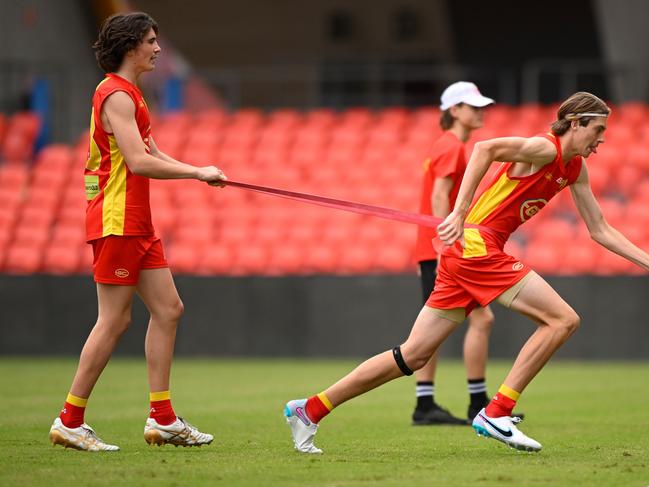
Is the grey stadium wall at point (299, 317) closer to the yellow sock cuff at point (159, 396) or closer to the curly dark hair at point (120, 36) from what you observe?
the yellow sock cuff at point (159, 396)

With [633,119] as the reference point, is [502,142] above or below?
below

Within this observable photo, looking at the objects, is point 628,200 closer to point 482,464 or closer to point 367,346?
point 367,346

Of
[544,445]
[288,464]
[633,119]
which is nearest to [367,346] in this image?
[633,119]

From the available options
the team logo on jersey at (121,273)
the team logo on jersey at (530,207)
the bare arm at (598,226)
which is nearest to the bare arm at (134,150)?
the team logo on jersey at (121,273)

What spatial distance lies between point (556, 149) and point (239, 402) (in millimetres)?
4753

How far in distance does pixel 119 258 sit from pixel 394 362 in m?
1.68

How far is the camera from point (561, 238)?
53.4 feet

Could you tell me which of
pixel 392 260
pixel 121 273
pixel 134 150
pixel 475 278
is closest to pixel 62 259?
pixel 392 260

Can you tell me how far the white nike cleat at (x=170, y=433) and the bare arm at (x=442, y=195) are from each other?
8.44 ft

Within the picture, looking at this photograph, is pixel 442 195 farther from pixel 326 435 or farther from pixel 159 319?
pixel 159 319

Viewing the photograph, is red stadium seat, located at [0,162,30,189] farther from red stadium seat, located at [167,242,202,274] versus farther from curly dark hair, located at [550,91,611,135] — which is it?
curly dark hair, located at [550,91,611,135]

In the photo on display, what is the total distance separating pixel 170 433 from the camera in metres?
7.28

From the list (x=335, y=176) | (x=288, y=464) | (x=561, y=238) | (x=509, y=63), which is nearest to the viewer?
(x=288, y=464)

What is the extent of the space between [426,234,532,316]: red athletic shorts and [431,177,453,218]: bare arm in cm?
Result: 168
